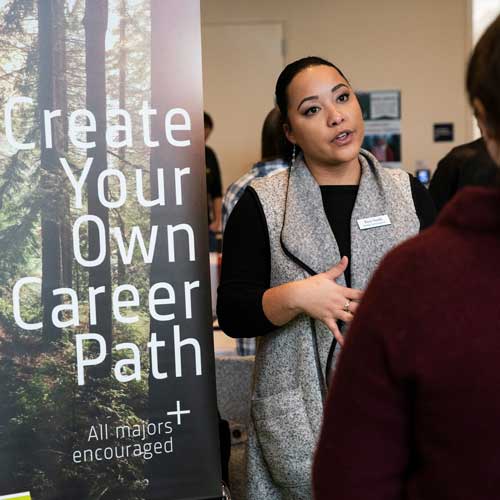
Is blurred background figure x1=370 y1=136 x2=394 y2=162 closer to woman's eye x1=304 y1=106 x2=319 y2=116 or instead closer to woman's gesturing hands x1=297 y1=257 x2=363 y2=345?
woman's eye x1=304 y1=106 x2=319 y2=116

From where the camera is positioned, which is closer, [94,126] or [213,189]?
[94,126]

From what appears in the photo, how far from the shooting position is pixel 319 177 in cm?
177

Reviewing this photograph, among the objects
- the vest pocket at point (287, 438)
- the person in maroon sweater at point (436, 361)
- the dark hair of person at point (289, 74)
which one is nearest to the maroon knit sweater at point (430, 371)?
the person in maroon sweater at point (436, 361)

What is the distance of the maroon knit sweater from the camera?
0.74 meters

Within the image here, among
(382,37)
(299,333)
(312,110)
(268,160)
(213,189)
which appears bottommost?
(299,333)

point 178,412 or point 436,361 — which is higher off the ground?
point 436,361

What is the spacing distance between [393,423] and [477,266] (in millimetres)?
177

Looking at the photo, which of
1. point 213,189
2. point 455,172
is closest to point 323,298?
point 455,172

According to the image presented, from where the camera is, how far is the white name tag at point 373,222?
1.68 metres

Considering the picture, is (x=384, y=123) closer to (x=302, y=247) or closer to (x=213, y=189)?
(x=213, y=189)

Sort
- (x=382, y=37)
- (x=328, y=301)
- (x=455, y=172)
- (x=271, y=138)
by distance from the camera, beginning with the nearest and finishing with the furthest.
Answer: (x=328, y=301)
(x=455, y=172)
(x=271, y=138)
(x=382, y=37)

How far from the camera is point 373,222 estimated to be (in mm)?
1683

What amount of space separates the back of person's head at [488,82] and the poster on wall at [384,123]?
5640 millimetres

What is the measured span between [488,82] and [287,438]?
1.07 meters
